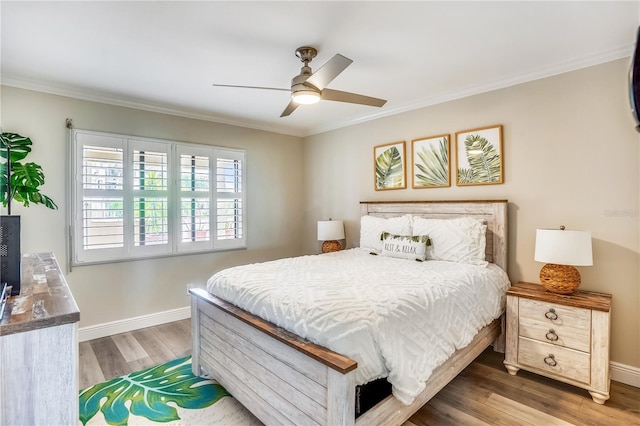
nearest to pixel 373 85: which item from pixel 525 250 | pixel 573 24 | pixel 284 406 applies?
pixel 573 24

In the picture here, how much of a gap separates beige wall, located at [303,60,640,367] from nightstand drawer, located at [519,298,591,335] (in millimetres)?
479

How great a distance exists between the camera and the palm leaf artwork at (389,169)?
3938mm

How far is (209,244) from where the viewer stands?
4207mm

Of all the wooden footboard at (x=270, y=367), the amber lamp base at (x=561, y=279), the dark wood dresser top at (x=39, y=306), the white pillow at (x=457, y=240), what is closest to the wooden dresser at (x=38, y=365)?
the dark wood dresser top at (x=39, y=306)

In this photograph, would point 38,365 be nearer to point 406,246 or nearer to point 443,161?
point 406,246

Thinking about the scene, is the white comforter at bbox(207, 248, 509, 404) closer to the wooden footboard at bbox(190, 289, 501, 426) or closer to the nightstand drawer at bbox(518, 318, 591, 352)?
the wooden footboard at bbox(190, 289, 501, 426)

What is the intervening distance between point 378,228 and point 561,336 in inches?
74.7

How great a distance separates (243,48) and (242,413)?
8.51 feet

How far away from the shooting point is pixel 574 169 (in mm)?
2701

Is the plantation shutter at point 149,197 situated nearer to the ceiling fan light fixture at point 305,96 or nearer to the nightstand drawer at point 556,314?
the ceiling fan light fixture at point 305,96

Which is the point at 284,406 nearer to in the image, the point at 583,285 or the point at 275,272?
the point at 275,272

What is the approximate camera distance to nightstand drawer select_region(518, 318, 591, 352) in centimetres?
231

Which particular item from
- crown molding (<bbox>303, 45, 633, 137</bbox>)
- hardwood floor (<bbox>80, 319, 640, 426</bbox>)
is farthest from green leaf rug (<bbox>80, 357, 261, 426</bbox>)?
crown molding (<bbox>303, 45, 633, 137</bbox>)

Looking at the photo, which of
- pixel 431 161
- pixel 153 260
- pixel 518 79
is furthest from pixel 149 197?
pixel 518 79
